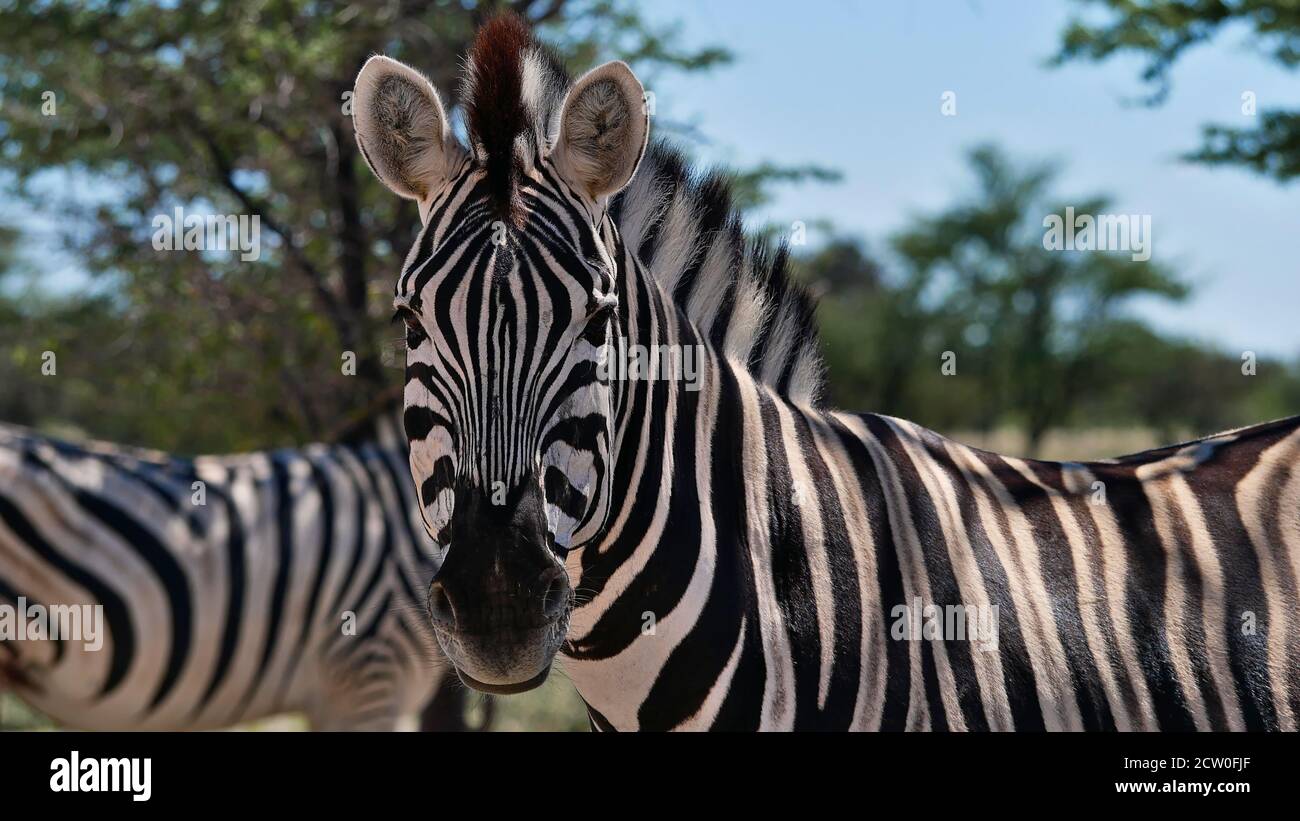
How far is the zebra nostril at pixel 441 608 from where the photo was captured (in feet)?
7.28

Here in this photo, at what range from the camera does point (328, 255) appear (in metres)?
8.09

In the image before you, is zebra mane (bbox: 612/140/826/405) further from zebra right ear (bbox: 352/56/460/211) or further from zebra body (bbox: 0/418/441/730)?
zebra body (bbox: 0/418/441/730)

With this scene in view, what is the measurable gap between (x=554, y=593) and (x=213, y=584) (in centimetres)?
415

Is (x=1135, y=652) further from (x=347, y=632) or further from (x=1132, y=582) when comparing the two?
(x=347, y=632)

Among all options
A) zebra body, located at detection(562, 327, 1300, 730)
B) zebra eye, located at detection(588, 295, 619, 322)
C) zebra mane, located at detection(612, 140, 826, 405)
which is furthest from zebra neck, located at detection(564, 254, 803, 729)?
zebra mane, located at detection(612, 140, 826, 405)

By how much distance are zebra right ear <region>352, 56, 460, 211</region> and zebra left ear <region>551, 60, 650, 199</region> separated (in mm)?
276

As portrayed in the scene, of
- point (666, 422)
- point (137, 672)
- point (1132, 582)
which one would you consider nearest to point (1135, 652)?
point (1132, 582)

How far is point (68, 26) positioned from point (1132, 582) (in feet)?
24.6

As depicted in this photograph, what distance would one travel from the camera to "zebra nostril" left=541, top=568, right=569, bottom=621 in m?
2.22

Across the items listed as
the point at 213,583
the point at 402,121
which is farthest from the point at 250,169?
the point at 402,121

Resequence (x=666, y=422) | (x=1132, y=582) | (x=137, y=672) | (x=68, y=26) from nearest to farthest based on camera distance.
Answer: (x=666, y=422) → (x=1132, y=582) → (x=137, y=672) → (x=68, y=26)

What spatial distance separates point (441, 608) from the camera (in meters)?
2.23

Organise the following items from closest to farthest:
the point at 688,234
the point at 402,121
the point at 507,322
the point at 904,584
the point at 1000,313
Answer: the point at 507,322 → the point at 402,121 → the point at 904,584 → the point at 688,234 → the point at 1000,313

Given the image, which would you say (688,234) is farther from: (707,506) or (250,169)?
(250,169)
